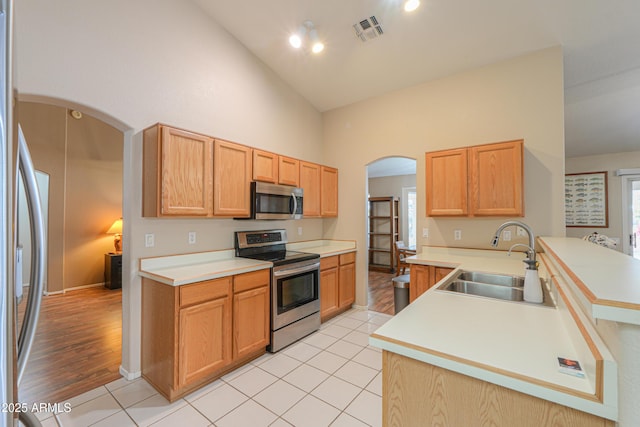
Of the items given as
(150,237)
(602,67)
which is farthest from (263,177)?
(602,67)

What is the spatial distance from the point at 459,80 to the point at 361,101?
1.35 m

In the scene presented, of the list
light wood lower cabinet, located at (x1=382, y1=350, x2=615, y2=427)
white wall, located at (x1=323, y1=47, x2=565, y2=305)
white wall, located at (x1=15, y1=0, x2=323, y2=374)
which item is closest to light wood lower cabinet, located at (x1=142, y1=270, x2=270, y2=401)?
white wall, located at (x1=15, y1=0, x2=323, y2=374)

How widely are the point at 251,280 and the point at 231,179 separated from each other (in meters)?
1.04

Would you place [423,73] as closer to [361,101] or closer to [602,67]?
[361,101]

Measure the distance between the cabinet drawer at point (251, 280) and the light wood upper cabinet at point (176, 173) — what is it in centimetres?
70

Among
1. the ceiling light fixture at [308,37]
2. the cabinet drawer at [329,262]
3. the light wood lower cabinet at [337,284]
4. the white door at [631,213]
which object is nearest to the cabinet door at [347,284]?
the light wood lower cabinet at [337,284]

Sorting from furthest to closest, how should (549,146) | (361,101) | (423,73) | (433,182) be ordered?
(361,101), (423,73), (433,182), (549,146)

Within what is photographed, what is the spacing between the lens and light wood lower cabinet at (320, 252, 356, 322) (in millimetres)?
3566

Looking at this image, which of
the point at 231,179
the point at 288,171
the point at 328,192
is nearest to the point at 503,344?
the point at 231,179

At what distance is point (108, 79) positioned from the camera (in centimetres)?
230

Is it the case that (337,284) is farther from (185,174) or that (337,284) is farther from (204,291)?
(185,174)

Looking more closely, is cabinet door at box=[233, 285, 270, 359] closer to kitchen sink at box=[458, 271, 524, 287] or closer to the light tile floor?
the light tile floor

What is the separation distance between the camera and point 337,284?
12.5 ft

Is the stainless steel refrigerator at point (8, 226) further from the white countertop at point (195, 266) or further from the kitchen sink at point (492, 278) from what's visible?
the kitchen sink at point (492, 278)
